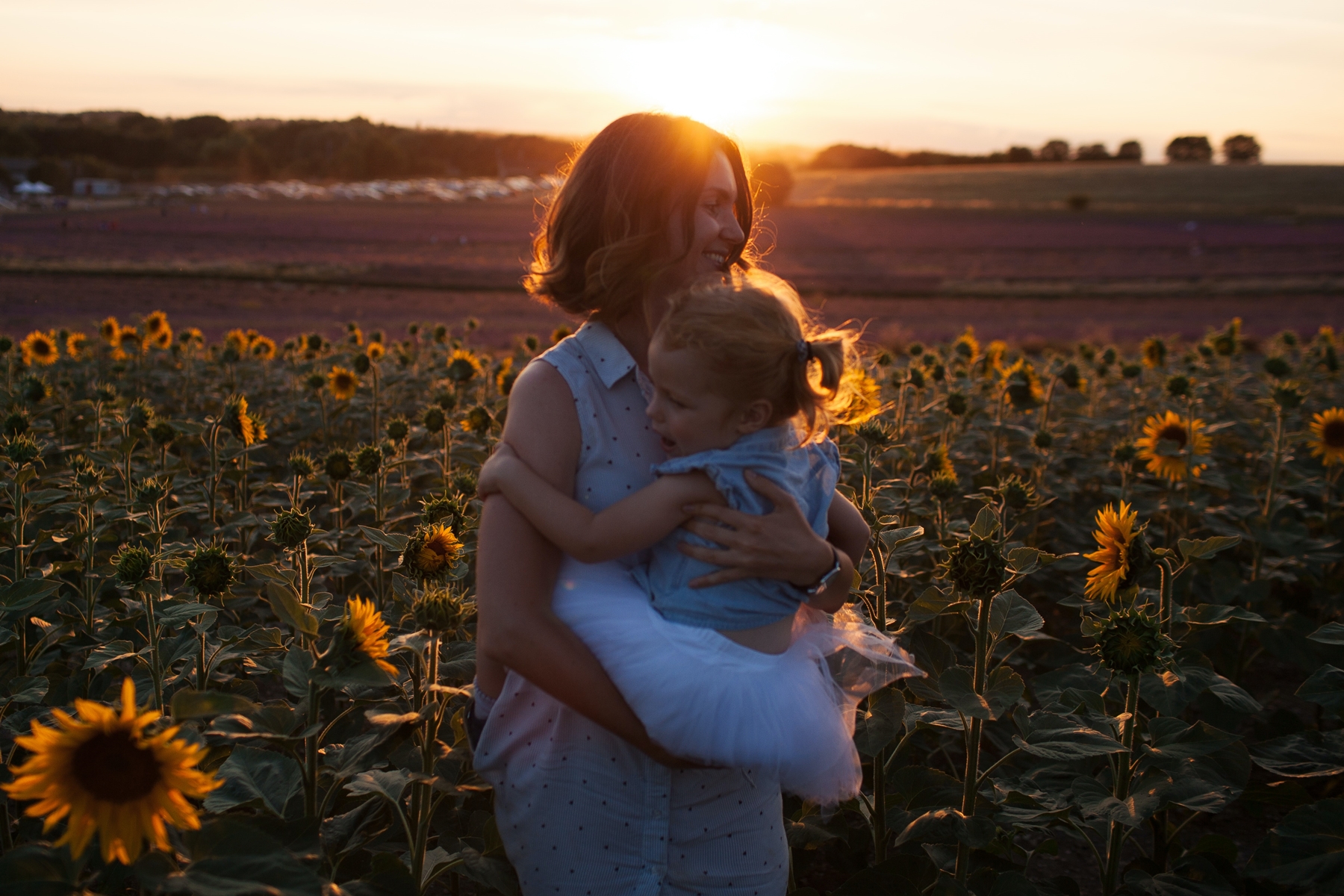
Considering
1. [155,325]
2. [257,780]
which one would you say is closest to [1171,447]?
[257,780]

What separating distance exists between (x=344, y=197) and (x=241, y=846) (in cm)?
5853

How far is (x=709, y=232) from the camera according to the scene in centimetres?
172

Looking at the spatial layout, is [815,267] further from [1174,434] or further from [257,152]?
[257,152]

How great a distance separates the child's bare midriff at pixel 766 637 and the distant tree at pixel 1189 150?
8070cm

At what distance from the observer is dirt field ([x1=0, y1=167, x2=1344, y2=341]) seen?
14102mm

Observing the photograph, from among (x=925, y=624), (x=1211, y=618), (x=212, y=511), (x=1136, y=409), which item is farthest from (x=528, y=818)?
(x=1136, y=409)

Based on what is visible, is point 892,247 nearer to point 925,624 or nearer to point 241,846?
point 925,624

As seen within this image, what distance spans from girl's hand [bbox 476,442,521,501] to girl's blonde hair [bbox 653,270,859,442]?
0.30m

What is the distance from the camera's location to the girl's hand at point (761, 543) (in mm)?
1499

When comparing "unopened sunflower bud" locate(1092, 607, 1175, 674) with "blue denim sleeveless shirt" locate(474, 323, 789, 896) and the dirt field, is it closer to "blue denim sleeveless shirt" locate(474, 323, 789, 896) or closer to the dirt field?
"blue denim sleeveless shirt" locate(474, 323, 789, 896)

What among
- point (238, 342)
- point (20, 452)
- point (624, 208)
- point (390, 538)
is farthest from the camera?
point (238, 342)

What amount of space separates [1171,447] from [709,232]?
2738mm

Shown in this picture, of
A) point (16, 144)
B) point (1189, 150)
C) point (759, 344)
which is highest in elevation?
point (1189, 150)

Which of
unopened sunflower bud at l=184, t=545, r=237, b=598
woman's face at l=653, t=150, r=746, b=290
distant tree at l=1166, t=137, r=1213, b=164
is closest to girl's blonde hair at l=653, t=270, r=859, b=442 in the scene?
woman's face at l=653, t=150, r=746, b=290
